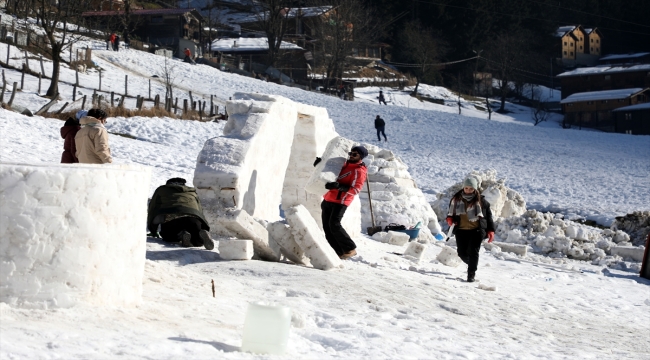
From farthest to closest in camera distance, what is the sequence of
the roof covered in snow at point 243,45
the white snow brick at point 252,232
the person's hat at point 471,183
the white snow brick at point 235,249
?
the roof covered in snow at point 243,45, the person's hat at point 471,183, the white snow brick at point 252,232, the white snow brick at point 235,249

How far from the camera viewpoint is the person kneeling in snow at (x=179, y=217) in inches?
365

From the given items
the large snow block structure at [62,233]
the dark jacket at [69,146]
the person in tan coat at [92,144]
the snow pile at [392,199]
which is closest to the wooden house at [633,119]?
the snow pile at [392,199]

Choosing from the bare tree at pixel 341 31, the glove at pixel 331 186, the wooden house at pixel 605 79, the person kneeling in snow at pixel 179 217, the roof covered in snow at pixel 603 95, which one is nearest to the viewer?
the person kneeling in snow at pixel 179 217

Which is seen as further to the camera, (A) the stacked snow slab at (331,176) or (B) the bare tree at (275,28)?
(B) the bare tree at (275,28)

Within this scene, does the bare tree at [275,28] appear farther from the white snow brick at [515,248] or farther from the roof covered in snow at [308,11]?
the white snow brick at [515,248]

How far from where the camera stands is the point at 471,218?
398 inches

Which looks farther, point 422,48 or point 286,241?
point 422,48

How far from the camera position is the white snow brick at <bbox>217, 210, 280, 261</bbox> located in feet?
29.9

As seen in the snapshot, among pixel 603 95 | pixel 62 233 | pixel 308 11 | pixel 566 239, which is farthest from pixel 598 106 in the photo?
pixel 62 233

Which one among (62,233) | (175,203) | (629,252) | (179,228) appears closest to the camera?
(62,233)

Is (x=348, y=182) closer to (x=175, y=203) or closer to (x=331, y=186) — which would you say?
(x=331, y=186)

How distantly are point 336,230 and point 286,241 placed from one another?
3.29 feet

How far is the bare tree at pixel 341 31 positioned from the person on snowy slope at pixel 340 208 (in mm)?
49546

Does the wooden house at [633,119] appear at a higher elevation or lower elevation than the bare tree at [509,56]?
lower
